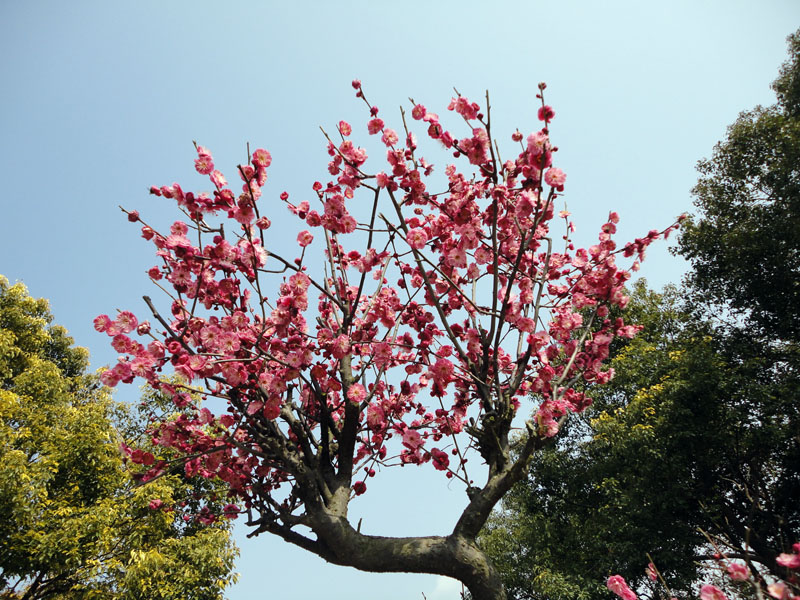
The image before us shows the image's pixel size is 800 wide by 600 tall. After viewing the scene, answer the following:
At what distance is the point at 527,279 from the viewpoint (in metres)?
4.07

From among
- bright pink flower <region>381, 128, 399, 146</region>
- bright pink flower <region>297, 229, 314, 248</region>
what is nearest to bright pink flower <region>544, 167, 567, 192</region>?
bright pink flower <region>381, 128, 399, 146</region>

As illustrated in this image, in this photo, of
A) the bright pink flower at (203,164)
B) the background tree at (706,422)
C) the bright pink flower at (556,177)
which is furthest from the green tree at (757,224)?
the bright pink flower at (203,164)

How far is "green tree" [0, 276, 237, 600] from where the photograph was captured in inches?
355

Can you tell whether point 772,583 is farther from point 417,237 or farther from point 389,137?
point 389,137

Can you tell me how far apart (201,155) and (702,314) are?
40.7ft

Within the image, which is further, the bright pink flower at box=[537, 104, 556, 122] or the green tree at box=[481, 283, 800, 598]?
the green tree at box=[481, 283, 800, 598]

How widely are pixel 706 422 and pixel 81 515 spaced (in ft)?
39.7

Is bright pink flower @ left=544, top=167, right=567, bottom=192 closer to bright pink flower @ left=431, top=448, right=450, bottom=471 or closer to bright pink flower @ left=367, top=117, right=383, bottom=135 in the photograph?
bright pink flower @ left=367, top=117, right=383, bottom=135

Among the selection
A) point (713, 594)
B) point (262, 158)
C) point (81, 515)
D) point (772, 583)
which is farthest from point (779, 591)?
point (81, 515)

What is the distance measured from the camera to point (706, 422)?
10367 mm

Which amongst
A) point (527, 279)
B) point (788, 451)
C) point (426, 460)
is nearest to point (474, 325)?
point (527, 279)

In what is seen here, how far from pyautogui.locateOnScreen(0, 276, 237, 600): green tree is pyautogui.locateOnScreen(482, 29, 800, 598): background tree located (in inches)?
288

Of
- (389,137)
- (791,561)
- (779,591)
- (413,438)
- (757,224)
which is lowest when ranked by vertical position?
(779,591)

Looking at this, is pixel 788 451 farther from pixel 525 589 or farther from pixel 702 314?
pixel 525 589
